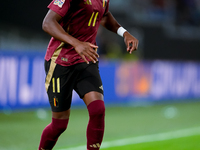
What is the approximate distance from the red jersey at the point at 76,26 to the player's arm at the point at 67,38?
12.3 inches

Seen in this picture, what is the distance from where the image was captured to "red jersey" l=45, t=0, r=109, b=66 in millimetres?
3949

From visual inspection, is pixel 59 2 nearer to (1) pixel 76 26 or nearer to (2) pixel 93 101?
(1) pixel 76 26

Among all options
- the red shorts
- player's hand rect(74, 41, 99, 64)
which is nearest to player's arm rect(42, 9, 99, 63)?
player's hand rect(74, 41, 99, 64)

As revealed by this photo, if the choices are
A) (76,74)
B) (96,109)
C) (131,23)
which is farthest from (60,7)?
(131,23)

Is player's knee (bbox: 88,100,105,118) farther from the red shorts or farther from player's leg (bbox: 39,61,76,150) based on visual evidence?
player's leg (bbox: 39,61,76,150)

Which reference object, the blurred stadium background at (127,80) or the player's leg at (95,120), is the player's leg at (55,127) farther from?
the blurred stadium background at (127,80)

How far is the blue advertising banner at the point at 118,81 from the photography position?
8438 millimetres

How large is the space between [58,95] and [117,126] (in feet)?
12.5

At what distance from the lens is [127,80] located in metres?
11.3

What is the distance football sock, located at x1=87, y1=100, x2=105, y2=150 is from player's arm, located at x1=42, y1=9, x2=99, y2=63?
0.57 metres

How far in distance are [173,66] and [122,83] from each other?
2549 mm

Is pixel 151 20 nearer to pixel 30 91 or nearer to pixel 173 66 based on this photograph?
pixel 173 66

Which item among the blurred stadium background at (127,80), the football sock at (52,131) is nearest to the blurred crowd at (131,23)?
the blurred stadium background at (127,80)

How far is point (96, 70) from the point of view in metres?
4.16
